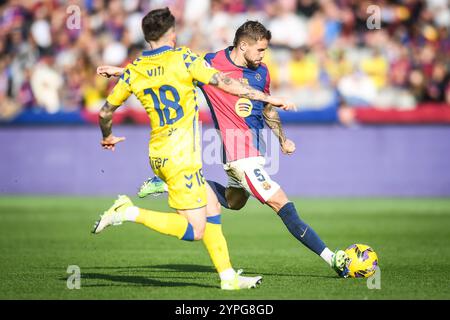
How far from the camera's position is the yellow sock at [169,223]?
26.8 feet

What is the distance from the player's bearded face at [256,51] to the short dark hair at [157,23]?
1569 millimetres

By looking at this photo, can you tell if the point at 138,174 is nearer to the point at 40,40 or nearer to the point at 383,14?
the point at 40,40

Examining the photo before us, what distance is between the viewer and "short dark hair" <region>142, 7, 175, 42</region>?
7.97 metres

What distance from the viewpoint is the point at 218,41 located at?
20.7m

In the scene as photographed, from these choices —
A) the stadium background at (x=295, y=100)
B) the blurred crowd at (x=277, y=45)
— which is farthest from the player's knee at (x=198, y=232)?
the blurred crowd at (x=277, y=45)

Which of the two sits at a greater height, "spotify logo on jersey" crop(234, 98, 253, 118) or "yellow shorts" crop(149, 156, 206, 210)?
"spotify logo on jersey" crop(234, 98, 253, 118)

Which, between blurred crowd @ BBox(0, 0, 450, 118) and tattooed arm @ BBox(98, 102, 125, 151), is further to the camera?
blurred crowd @ BBox(0, 0, 450, 118)

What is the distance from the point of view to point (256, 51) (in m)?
9.47

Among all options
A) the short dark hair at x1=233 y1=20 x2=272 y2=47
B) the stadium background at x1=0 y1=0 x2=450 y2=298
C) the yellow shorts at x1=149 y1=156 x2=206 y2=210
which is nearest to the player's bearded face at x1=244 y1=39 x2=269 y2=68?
the short dark hair at x1=233 y1=20 x2=272 y2=47

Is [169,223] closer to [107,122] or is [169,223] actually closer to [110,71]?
[107,122]

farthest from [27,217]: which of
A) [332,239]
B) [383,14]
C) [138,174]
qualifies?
[383,14]

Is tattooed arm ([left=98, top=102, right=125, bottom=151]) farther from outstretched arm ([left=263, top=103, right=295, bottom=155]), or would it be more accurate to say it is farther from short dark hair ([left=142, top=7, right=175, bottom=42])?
outstretched arm ([left=263, top=103, right=295, bottom=155])

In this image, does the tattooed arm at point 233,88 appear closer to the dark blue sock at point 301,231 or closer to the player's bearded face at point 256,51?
the player's bearded face at point 256,51

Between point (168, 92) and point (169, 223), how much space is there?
1133 millimetres
